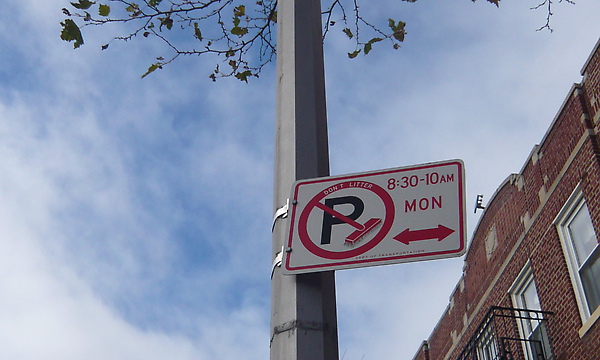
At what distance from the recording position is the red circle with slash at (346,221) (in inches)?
106

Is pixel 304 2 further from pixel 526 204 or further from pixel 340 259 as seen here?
pixel 526 204

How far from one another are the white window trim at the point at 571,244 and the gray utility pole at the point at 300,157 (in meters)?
8.37

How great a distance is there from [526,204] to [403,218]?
10534 mm

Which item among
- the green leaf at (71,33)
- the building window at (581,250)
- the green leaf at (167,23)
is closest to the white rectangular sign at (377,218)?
the green leaf at (71,33)

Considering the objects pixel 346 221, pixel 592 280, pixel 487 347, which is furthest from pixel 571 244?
pixel 346 221

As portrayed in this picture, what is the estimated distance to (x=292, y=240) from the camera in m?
2.75

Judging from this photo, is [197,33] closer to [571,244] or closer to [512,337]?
[571,244]

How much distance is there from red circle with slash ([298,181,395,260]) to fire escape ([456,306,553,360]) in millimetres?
9035

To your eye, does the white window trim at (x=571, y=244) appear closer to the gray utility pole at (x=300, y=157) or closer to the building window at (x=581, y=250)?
the building window at (x=581, y=250)

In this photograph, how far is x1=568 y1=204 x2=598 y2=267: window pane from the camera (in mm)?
10859

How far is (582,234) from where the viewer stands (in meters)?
11.1

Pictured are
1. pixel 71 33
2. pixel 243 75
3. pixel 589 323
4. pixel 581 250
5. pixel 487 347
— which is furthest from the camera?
pixel 487 347

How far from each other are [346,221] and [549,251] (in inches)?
384

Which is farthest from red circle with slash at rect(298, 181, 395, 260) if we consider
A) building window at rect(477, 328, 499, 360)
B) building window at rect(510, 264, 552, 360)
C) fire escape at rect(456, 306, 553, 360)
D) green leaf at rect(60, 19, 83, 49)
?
building window at rect(477, 328, 499, 360)
